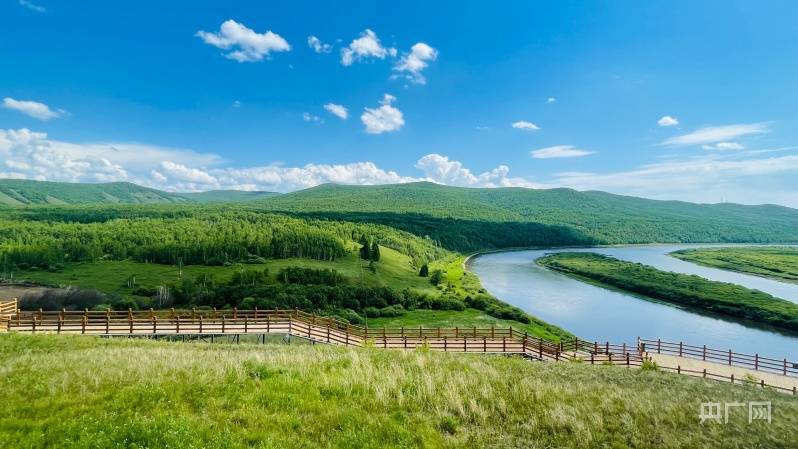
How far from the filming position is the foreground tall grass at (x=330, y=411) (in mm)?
9266

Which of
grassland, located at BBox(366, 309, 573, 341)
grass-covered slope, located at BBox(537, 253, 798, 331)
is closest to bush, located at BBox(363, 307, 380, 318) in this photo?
grassland, located at BBox(366, 309, 573, 341)

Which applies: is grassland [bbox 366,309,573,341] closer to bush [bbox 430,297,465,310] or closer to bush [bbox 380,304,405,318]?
bush [bbox 380,304,405,318]

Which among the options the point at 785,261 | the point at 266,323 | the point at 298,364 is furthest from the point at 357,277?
the point at 785,261

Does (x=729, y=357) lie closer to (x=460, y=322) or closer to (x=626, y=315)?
(x=460, y=322)

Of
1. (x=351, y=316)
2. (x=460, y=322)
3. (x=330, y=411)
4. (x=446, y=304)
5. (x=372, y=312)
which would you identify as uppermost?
(x=330, y=411)

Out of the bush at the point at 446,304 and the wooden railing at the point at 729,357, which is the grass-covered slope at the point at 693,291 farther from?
the bush at the point at 446,304

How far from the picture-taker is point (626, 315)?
9406 cm

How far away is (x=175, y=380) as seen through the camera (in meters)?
12.3

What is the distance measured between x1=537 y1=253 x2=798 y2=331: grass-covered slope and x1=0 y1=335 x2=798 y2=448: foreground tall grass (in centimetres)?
10278

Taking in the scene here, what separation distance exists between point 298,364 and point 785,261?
9730 inches

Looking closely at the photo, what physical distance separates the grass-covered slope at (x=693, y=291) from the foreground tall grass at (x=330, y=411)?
103 meters

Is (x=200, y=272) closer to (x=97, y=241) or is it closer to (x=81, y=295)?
(x=81, y=295)

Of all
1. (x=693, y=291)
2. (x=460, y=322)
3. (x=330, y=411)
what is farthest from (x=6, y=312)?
Result: (x=693, y=291)

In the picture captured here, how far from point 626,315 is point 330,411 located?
99.0 m
